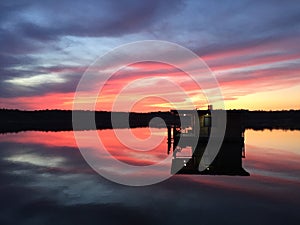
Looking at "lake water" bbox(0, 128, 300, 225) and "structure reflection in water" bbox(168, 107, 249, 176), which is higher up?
"structure reflection in water" bbox(168, 107, 249, 176)

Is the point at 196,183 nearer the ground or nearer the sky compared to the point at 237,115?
nearer the ground

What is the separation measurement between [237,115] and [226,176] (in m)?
17.5

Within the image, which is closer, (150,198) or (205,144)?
(150,198)

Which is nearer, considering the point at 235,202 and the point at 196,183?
the point at 235,202

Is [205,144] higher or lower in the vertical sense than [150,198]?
higher

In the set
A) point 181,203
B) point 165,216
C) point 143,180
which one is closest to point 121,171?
point 143,180

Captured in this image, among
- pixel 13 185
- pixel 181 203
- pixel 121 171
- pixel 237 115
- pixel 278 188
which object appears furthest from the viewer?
pixel 237 115

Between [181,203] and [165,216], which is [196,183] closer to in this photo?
[181,203]

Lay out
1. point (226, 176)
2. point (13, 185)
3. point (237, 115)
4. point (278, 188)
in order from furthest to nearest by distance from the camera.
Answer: point (237, 115), point (226, 176), point (13, 185), point (278, 188)

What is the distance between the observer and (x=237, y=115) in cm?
3431

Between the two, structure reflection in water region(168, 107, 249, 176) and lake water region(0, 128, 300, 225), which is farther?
structure reflection in water region(168, 107, 249, 176)

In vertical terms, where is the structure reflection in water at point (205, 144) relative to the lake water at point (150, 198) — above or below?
above

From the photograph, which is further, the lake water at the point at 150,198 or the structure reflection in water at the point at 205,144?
the structure reflection in water at the point at 205,144

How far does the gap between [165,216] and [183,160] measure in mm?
13836
